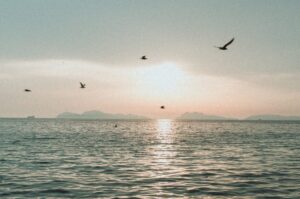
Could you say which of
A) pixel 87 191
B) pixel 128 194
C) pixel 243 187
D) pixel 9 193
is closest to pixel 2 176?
pixel 9 193

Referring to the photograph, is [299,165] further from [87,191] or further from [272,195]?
[87,191]

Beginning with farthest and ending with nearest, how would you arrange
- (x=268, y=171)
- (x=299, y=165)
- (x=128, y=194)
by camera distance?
(x=299, y=165) < (x=268, y=171) < (x=128, y=194)

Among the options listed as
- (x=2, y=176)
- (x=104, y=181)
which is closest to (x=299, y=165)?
(x=104, y=181)

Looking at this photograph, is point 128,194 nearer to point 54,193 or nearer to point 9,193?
point 54,193

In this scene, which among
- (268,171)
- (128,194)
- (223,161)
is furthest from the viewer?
(223,161)

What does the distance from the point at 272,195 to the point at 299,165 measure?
17676 millimetres

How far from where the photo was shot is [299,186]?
106 ft

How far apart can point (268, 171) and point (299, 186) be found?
8.19m

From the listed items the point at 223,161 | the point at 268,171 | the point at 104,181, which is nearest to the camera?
the point at 104,181

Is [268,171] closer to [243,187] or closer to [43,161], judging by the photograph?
[243,187]

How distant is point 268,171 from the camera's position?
4044 cm

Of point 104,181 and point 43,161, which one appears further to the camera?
point 43,161

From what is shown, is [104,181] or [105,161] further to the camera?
[105,161]

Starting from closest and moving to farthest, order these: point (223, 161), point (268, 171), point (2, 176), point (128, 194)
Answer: point (128, 194), point (2, 176), point (268, 171), point (223, 161)
